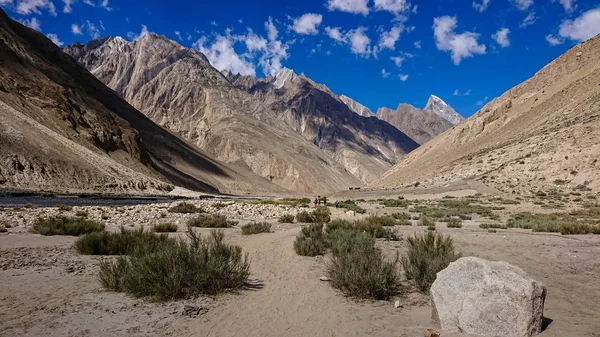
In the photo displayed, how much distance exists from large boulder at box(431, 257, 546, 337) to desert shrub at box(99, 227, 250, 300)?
405 centimetres

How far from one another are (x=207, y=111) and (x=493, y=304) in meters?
146

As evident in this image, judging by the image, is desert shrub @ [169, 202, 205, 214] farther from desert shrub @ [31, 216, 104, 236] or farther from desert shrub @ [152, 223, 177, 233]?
desert shrub @ [31, 216, 104, 236]

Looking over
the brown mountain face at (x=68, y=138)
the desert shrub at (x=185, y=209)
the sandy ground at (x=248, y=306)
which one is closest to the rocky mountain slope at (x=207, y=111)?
the brown mountain face at (x=68, y=138)

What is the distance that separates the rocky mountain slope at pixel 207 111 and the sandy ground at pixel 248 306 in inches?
4410

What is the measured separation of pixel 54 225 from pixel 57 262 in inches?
214

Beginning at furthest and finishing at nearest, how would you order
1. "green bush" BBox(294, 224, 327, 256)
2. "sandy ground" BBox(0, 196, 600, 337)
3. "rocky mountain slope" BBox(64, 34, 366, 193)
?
"rocky mountain slope" BBox(64, 34, 366, 193), "green bush" BBox(294, 224, 327, 256), "sandy ground" BBox(0, 196, 600, 337)

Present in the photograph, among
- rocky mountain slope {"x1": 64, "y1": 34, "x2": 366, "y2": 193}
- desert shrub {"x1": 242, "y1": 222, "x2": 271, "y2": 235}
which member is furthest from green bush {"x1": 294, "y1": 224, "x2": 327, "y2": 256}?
rocky mountain slope {"x1": 64, "y1": 34, "x2": 366, "y2": 193}

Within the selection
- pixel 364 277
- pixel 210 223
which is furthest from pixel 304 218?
pixel 364 277

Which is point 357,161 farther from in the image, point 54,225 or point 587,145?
point 54,225

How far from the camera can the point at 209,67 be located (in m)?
169

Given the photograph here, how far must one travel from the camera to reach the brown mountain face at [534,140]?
143ft

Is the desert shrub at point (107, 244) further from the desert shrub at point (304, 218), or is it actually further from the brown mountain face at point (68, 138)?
the brown mountain face at point (68, 138)

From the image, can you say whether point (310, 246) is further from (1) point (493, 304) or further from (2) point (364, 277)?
(1) point (493, 304)

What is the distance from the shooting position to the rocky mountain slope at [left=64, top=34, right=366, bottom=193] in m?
128
